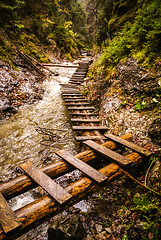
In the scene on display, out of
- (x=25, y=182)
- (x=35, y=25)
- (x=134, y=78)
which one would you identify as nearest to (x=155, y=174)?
(x=25, y=182)

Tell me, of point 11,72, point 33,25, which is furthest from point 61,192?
point 33,25

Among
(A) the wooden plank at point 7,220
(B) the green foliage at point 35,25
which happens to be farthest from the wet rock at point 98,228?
(B) the green foliage at point 35,25

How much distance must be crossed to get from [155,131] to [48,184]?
2170 mm

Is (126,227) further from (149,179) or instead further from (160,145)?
(160,145)

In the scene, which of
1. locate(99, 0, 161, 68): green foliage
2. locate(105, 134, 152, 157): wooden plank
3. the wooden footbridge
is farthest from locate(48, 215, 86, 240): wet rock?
locate(99, 0, 161, 68): green foliage

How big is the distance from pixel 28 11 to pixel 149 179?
1689 centimetres

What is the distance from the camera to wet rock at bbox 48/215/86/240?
1.77 meters

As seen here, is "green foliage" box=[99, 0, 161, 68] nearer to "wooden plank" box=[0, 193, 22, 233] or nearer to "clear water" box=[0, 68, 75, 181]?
"clear water" box=[0, 68, 75, 181]

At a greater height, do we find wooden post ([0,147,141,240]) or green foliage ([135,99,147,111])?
green foliage ([135,99,147,111])

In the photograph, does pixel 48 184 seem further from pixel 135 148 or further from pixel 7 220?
pixel 135 148

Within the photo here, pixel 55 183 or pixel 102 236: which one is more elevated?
pixel 55 183

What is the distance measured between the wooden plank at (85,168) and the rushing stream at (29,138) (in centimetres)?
96

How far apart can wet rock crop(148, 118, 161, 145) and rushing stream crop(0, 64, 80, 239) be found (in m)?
1.87

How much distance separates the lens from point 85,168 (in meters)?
1.98
